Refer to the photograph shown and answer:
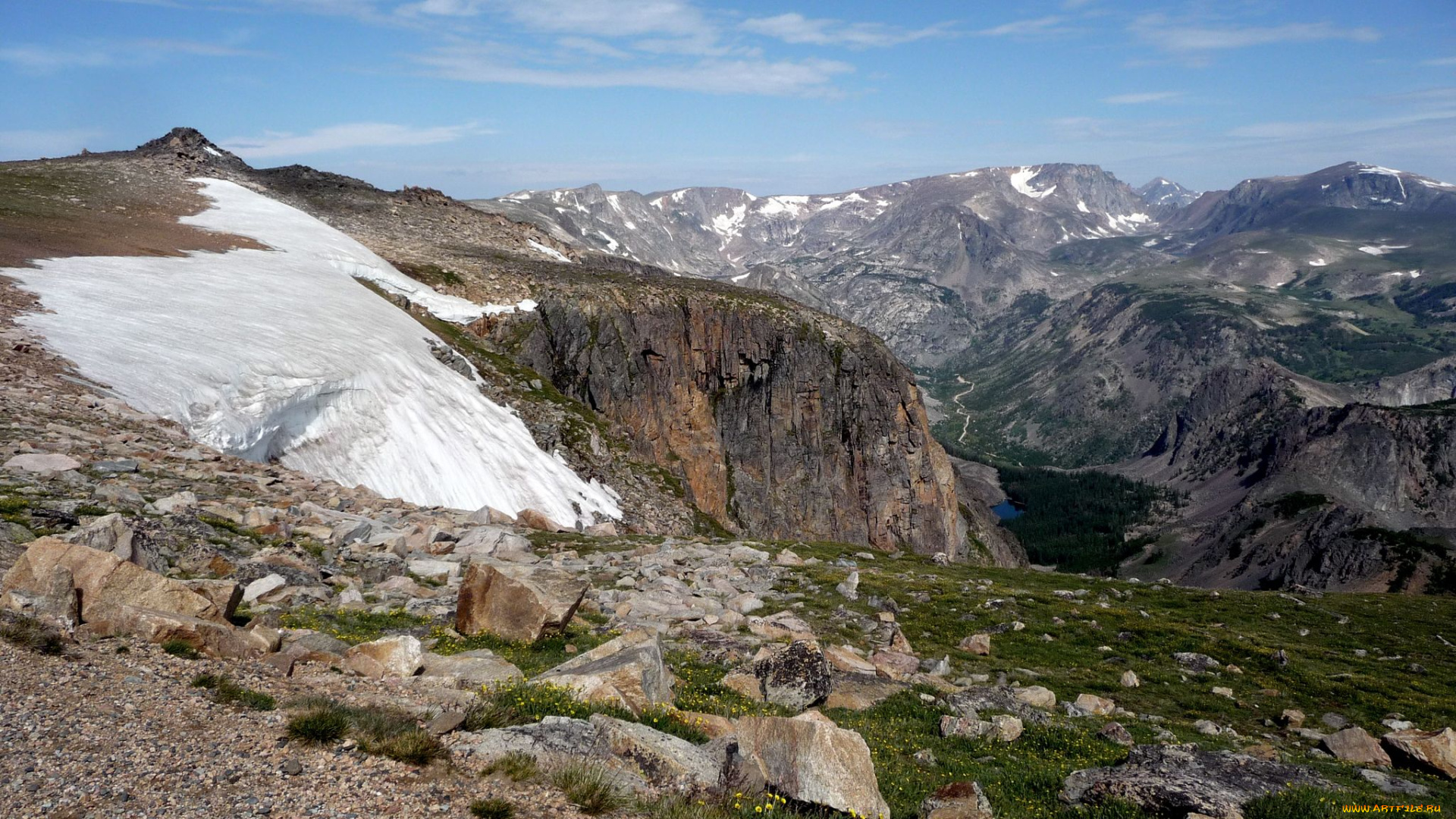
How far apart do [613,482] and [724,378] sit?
4016cm

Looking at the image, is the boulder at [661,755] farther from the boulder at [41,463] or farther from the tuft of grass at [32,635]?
the boulder at [41,463]

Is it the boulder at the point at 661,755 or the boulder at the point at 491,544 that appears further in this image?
the boulder at the point at 491,544

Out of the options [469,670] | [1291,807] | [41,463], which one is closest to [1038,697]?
[1291,807]

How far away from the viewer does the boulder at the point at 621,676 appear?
12680 millimetres

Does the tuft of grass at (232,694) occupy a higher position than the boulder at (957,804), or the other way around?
the tuft of grass at (232,694)

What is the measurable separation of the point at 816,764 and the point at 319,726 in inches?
270

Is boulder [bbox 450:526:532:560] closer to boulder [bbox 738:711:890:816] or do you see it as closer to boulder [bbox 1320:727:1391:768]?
boulder [bbox 738:711:890:816]

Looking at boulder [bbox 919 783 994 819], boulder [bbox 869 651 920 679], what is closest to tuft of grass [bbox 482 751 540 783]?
boulder [bbox 919 783 994 819]

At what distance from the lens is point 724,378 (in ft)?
289

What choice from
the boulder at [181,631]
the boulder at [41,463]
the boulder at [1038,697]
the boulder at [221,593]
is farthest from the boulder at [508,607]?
the boulder at [1038,697]

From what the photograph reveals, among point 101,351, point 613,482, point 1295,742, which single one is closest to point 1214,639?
point 1295,742

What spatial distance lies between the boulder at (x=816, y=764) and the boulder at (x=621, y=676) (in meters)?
2.32

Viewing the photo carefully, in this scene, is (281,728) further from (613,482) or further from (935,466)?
(935,466)

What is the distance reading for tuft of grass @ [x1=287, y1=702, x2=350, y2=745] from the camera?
30.8ft
